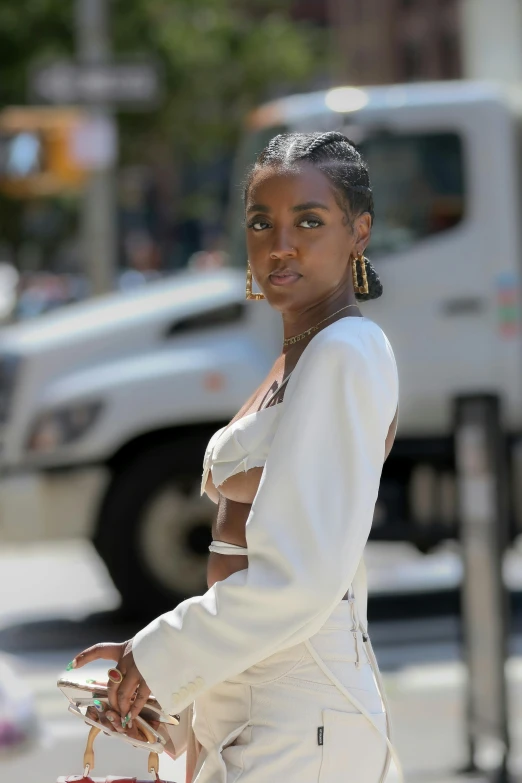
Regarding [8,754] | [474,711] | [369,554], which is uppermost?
[8,754]

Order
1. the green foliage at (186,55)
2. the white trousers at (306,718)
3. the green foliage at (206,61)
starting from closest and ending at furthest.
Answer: the white trousers at (306,718), the green foliage at (186,55), the green foliage at (206,61)

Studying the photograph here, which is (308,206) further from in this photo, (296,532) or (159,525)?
(159,525)

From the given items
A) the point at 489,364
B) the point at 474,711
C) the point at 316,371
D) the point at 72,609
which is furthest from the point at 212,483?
the point at 72,609

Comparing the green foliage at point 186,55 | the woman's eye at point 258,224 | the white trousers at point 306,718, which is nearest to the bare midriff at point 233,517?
the white trousers at point 306,718

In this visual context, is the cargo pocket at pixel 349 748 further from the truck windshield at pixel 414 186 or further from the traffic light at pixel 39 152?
the traffic light at pixel 39 152

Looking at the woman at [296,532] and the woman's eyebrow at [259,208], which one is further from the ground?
the woman's eyebrow at [259,208]

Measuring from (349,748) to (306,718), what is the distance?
80 mm

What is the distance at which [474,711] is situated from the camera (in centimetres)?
538

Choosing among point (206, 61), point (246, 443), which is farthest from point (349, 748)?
point (206, 61)

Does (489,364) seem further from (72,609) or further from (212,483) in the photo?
(212,483)

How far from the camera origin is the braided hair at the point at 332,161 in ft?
7.11

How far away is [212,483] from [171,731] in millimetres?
396

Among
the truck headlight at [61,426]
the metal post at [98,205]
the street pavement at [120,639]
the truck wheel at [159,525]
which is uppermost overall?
the metal post at [98,205]

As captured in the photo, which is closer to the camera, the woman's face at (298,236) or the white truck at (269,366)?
the woman's face at (298,236)
